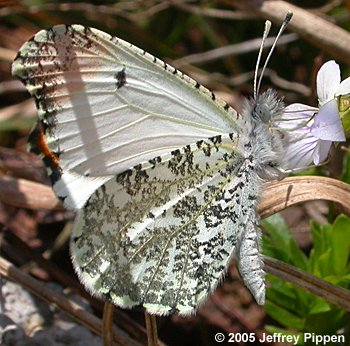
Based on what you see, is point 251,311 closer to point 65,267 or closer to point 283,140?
point 65,267

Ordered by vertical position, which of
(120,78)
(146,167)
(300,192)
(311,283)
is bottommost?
(311,283)

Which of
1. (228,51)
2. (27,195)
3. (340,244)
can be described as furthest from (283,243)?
(228,51)

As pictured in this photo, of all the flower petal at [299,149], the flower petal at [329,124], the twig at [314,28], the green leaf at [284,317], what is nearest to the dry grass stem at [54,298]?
the green leaf at [284,317]

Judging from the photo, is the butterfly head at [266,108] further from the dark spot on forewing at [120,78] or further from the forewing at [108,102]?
the dark spot on forewing at [120,78]

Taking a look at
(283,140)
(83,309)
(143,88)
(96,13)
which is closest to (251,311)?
(83,309)

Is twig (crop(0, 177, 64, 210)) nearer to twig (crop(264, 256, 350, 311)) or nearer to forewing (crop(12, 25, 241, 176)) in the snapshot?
forewing (crop(12, 25, 241, 176))

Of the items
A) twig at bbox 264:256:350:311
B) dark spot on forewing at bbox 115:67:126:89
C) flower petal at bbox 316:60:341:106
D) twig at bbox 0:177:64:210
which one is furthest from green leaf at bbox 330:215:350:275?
twig at bbox 0:177:64:210

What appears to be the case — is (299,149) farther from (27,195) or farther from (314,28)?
(27,195)
